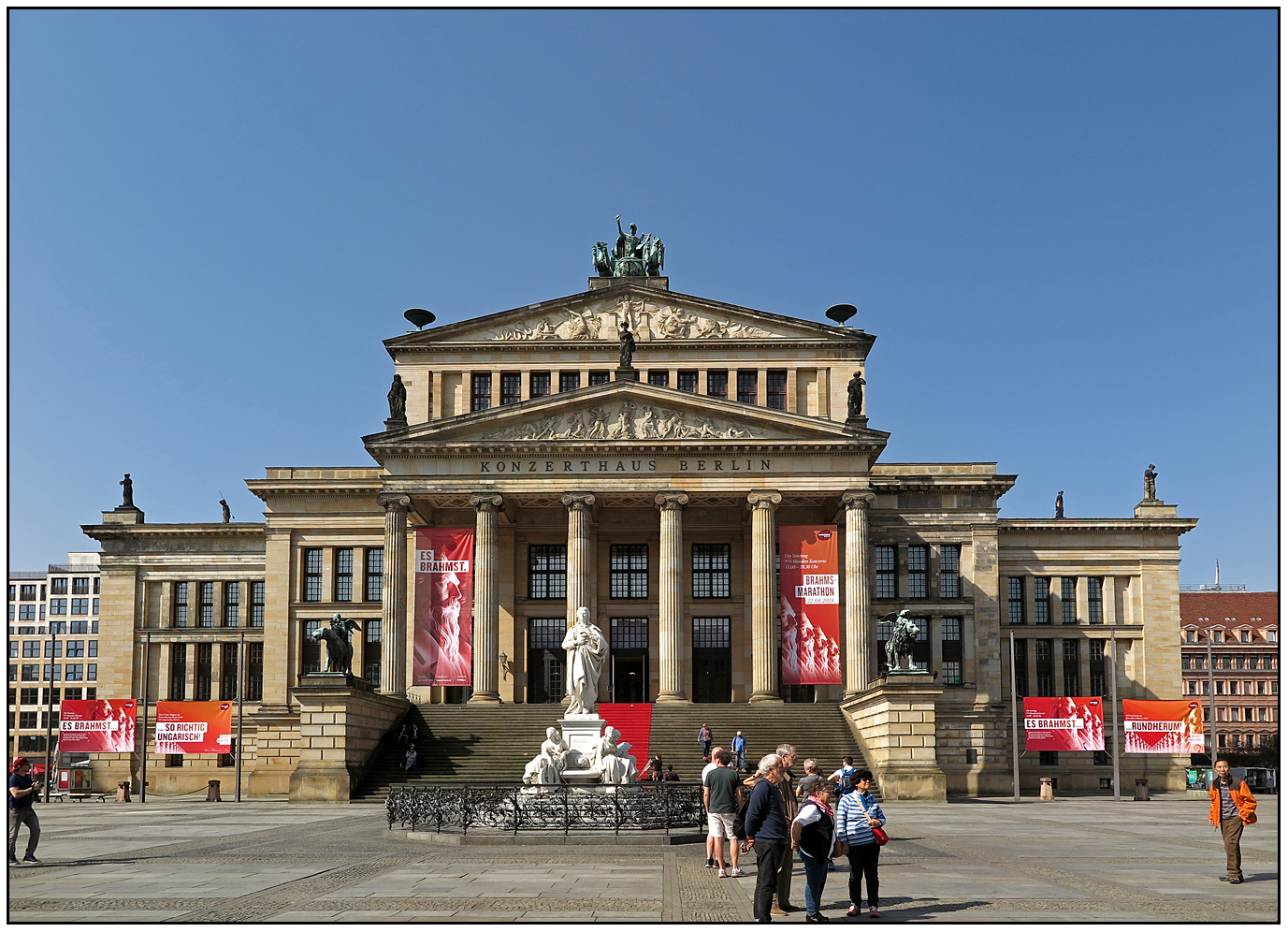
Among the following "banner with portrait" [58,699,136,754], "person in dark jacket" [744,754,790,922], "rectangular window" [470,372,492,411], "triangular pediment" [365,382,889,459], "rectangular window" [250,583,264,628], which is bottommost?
"banner with portrait" [58,699,136,754]

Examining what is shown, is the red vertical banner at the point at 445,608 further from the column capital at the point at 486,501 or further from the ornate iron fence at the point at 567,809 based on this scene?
the ornate iron fence at the point at 567,809

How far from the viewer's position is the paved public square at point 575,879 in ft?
52.8

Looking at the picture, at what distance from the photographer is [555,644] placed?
65750 mm

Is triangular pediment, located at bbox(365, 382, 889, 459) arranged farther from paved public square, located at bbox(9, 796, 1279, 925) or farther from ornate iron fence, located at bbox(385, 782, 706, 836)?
ornate iron fence, located at bbox(385, 782, 706, 836)

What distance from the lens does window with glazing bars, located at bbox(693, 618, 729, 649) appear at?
6619 cm

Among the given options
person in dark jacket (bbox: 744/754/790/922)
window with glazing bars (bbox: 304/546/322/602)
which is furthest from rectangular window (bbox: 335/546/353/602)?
person in dark jacket (bbox: 744/754/790/922)

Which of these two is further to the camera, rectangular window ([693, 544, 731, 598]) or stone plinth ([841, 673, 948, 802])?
rectangular window ([693, 544, 731, 598])

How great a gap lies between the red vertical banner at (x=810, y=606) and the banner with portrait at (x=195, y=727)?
2493 centimetres

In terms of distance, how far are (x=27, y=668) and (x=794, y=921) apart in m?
150

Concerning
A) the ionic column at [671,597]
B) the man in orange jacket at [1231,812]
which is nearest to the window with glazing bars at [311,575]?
the ionic column at [671,597]

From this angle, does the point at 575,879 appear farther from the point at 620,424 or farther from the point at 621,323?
the point at 621,323

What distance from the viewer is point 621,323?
67750 mm

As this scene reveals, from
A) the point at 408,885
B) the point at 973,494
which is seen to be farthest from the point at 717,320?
the point at 408,885

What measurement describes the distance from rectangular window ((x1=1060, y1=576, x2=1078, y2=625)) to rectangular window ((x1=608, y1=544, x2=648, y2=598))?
23109mm
